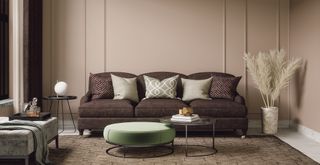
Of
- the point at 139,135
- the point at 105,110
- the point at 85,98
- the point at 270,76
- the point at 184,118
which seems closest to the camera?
the point at 139,135

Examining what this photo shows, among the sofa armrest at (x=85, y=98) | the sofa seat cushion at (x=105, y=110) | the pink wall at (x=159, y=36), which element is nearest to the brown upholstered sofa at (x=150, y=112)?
the sofa seat cushion at (x=105, y=110)

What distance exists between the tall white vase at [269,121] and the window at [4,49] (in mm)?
3500

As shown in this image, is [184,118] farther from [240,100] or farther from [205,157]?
[240,100]

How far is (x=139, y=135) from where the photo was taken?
4.46 metres

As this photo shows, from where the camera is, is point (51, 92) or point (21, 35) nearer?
point (21, 35)

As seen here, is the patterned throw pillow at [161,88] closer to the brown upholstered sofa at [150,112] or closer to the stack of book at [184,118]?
the brown upholstered sofa at [150,112]

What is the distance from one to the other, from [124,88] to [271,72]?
212cm

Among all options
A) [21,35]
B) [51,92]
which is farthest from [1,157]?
[51,92]

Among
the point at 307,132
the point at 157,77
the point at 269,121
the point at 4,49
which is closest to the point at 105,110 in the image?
the point at 157,77

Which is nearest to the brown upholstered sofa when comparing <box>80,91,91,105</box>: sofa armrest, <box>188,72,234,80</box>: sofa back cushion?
<box>80,91,91,105</box>: sofa armrest

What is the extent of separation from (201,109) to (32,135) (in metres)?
2.46

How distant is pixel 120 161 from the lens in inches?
171

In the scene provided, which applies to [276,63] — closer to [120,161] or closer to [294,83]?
[294,83]

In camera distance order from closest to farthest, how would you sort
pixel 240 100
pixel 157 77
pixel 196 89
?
pixel 240 100 < pixel 196 89 < pixel 157 77
